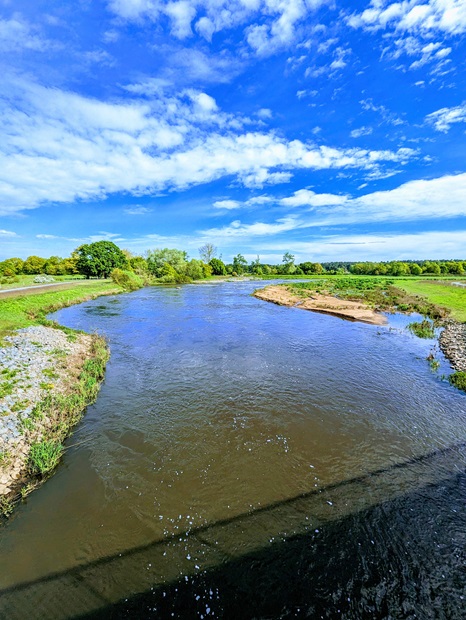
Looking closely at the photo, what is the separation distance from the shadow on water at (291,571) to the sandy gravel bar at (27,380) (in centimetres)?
319

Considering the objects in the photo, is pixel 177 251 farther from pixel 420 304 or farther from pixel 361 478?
pixel 361 478

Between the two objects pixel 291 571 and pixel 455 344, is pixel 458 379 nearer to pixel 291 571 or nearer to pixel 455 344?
pixel 455 344

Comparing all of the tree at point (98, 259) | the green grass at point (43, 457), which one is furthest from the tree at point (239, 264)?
the green grass at point (43, 457)

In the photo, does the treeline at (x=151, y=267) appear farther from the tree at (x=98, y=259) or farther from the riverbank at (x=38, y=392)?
the riverbank at (x=38, y=392)

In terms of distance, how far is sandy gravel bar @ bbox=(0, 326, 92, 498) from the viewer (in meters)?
6.76

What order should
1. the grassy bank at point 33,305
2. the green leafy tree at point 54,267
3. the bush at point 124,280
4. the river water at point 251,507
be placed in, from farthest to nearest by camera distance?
the green leafy tree at point 54,267, the bush at point 124,280, the grassy bank at point 33,305, the river water at point 251,507

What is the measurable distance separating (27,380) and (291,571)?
10.6 meters

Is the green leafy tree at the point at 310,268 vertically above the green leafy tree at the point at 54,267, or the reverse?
the green leafy tree at the point at 54,267

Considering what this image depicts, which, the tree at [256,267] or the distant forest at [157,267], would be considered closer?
the distant forest at [157,267]

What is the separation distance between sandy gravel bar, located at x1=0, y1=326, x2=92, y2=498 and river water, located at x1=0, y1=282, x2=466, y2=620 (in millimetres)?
1100

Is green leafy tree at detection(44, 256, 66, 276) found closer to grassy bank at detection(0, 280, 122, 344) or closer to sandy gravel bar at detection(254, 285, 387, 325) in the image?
grassy bank at detection(0, 280, 122, 344)

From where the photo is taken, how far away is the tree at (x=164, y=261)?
283 ft

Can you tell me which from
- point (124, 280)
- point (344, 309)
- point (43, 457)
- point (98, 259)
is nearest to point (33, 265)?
point (98, 259)

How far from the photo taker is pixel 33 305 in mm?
24547
